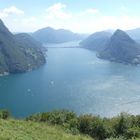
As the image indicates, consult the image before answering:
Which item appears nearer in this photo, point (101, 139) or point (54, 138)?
point (54, 138)

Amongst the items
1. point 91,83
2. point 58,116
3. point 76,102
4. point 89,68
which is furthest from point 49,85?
point 58,116

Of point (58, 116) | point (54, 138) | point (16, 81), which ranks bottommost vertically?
point (16, 81)

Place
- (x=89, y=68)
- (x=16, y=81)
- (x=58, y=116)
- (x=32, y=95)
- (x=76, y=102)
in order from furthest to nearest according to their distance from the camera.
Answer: (x=89, y=68), (x=16, y=81), (x=32, y=95), (x=76, y=102), (x=58, y=116)

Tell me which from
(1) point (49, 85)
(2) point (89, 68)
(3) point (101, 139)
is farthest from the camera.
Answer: (2) point (89, 68)

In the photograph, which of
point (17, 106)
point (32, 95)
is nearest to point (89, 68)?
point (32, 95)

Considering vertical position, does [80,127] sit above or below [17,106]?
above

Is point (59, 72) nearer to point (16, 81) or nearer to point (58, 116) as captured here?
point (16, 81)
